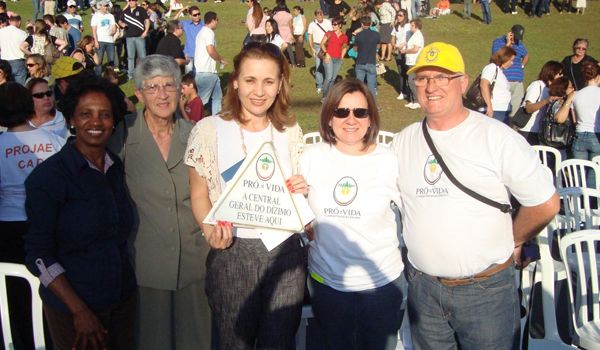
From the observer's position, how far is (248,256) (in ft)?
9.51

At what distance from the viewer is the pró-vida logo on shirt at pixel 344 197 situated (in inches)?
114

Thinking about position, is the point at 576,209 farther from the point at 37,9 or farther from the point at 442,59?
the point at 37,9

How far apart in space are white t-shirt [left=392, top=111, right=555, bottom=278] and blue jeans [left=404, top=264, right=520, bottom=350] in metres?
0.10

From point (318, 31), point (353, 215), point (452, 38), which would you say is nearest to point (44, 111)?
point (353, 215)

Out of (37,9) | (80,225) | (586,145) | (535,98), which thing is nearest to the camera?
(80,225)

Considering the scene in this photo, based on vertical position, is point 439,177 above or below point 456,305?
above

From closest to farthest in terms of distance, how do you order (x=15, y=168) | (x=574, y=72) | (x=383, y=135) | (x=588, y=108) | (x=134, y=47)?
(x=15, y=168), (x=383, y=135), (x=588, y=108), (x=574, y=72), (x=134, y=47)

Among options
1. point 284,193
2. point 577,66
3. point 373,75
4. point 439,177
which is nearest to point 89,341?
point 284,193

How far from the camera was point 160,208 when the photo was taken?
9.95 ft

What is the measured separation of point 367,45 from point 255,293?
432 inches

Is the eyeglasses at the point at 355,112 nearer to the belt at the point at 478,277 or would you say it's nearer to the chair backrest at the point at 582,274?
the belt at the point at 478,277

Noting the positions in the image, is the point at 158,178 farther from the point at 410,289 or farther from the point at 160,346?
the point at 410,289

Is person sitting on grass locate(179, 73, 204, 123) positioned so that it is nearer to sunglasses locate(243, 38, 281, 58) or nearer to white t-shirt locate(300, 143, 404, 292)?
sunglasses locate(243, 38, 281, 58)

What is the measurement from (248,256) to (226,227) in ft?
0.71
